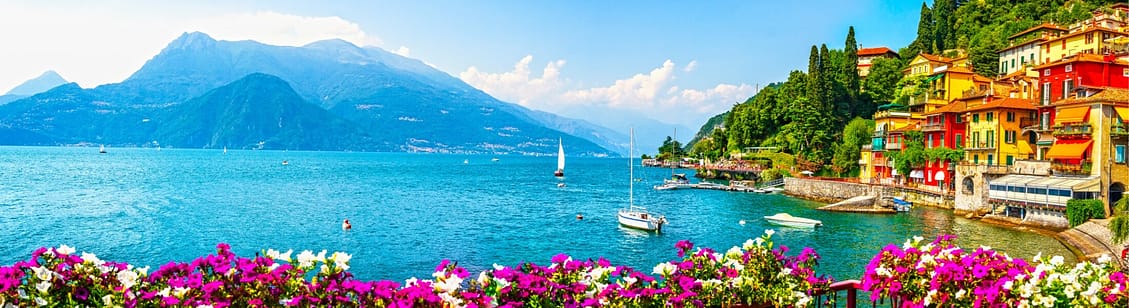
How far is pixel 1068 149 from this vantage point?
33.8 meters

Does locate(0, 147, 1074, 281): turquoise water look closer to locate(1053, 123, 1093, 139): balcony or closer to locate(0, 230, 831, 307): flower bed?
locate(1053, 123, 1093, 139): balcony

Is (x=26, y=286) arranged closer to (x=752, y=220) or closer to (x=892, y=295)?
(x=892, y=295)

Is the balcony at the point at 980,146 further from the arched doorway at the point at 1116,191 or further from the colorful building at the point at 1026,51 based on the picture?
the colorful building at the point at 1026,51

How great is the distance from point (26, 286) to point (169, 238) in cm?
3198

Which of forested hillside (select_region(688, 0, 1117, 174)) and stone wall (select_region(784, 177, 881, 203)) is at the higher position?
forested hillside (select_region(688, 0, 1117, 174))

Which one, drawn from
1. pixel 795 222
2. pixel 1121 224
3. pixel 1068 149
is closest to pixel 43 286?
pixel 1121 224

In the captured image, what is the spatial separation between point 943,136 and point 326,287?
160 feet

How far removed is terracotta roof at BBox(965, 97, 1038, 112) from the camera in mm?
38625

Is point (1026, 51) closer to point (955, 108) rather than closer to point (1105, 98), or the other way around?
point (955, 108)

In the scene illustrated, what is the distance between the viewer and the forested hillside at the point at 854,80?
209ft

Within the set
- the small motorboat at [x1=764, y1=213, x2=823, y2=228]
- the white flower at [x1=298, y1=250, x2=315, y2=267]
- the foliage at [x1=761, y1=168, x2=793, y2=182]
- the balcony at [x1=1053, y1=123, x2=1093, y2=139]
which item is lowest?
the small motorboat at [x1=764, y1=213, x2=823, y2=228]

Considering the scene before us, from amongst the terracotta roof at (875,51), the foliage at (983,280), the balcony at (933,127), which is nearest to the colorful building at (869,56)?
the terracotta roof at (875,51)

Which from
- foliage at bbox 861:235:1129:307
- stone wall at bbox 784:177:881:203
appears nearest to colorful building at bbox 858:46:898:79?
stone wall at bbox 784:177:881:203

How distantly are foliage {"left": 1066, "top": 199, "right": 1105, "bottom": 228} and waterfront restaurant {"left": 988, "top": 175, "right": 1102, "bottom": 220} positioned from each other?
539 mm
